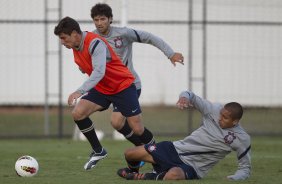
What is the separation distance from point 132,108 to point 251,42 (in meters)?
10.3

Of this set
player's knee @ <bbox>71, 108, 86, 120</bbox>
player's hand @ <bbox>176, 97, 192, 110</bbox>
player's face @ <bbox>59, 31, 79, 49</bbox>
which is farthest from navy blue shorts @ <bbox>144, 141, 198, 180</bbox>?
player's face @ <bbox>59, 31, 79, 49</bbox>

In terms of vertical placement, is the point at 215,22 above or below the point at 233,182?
above

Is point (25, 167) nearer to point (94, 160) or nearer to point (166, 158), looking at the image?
point (94, 160)

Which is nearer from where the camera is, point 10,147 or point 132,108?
point 132,108

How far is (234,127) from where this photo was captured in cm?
955

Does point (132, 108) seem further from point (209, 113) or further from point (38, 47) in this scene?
point (38, 47)

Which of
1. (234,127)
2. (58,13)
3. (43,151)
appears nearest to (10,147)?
(43,151)

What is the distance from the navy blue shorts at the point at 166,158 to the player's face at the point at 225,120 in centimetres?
65

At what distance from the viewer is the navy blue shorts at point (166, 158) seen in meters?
9.67

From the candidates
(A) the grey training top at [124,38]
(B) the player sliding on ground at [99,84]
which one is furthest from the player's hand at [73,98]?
(A) the grey training top at [124,38]

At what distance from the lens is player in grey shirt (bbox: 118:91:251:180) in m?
9.46

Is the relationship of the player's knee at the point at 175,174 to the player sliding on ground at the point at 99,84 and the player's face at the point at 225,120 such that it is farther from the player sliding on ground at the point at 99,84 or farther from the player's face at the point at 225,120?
the player sliding on ground at the point at 99,84

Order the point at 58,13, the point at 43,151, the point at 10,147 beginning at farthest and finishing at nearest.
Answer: the point at 58,13, the point at 10,147, the point at 43,151

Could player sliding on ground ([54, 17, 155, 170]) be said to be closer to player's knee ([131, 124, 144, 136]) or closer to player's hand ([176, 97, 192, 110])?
player's knee ([131, 124, 144, 136])
